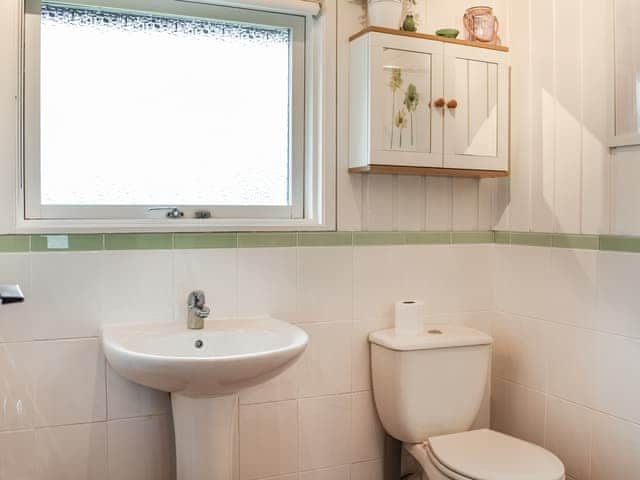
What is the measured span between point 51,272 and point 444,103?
1.37m

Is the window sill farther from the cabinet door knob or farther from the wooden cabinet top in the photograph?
the wooden cabinet top

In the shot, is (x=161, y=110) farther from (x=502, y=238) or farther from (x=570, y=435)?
(x=570, y=435)

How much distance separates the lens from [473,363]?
85.4 inches

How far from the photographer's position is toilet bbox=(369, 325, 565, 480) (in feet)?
6.51

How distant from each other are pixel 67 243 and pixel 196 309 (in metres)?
0.42

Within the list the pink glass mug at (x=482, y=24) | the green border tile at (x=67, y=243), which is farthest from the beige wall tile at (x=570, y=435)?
the green border tile at (x=67, y=243)

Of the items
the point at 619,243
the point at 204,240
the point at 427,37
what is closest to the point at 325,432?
the point at 204,240

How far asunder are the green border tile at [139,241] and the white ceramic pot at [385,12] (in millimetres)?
991

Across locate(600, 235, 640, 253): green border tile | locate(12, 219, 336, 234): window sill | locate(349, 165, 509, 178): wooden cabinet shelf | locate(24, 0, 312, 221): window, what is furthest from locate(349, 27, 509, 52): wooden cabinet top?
locate(600, 235, 640, 253): green border tile

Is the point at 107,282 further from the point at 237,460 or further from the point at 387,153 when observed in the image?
the point at 387,153

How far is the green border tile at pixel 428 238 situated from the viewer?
2312 mm

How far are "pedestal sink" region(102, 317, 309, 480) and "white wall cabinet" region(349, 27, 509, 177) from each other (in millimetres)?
682

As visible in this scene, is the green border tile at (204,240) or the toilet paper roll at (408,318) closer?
the green border tile at (204,240)

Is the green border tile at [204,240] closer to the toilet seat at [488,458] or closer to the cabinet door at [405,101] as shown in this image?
the cabinet door at [405,101]
